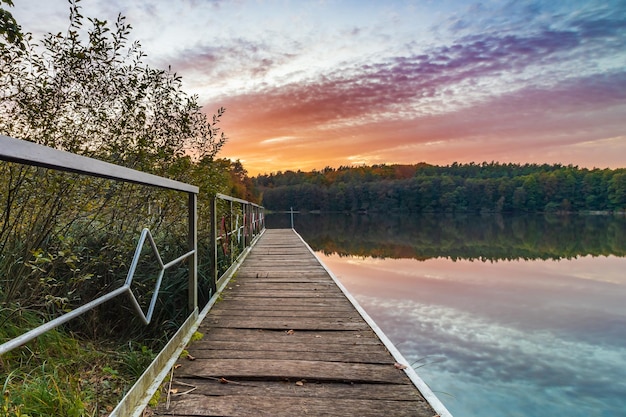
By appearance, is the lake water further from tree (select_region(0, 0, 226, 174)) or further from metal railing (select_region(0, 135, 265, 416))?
tree (select_region(0, 0, 226, 174))

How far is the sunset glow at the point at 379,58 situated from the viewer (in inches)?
290

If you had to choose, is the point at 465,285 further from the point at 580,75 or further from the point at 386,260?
the point at 580,75

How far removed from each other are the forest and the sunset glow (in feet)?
137

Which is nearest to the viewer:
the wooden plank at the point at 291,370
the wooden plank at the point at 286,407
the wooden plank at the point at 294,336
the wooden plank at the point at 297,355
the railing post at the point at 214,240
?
the wooden plank at the point at 286,407

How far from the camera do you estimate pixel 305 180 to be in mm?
78125

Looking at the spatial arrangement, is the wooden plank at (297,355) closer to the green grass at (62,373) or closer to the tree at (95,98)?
the green grass at (62,373)

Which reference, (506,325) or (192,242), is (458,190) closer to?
(506,325)

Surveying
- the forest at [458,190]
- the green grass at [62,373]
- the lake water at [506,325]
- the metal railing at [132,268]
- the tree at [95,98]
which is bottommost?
the lake water at [506,325]

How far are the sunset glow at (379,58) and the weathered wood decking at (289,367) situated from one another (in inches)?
104

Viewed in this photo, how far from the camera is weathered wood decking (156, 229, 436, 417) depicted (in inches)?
63.8

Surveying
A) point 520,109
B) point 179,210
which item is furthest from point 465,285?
point 520,109

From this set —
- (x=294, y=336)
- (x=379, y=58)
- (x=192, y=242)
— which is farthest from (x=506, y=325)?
(x=379, y=58)

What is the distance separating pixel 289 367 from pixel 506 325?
647 cm

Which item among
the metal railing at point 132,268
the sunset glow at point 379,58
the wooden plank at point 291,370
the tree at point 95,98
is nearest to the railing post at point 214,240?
the metal railing at point 132,268
